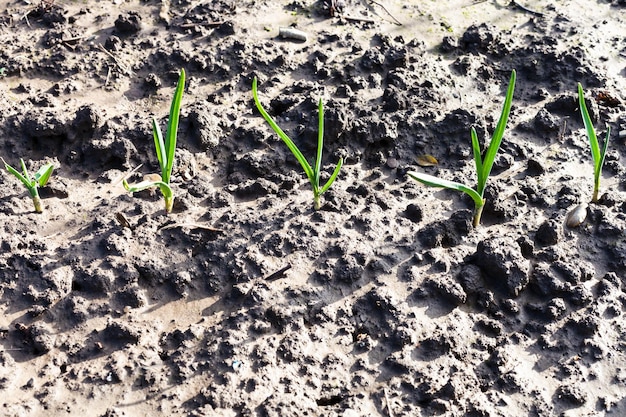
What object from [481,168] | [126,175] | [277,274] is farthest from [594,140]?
[126,175]

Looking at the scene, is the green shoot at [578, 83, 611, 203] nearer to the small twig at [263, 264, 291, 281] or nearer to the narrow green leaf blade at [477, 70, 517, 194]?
the narrow green leaf blade at [477, 70, 517, 194]

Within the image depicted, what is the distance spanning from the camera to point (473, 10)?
384cm

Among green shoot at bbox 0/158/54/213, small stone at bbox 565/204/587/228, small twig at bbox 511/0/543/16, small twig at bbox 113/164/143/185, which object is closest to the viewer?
green shoot at bbox 0/158/54/213

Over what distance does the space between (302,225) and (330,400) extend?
2.30ft

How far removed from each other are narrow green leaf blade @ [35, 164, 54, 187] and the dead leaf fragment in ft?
4.91

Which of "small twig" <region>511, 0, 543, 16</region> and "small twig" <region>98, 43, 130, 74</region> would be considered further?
"small twig" <region>511, 0, 543, 16</region>

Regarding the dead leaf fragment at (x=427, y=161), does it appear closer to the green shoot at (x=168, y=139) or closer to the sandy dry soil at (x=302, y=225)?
the sandy dry soil at (x=302, y=225)

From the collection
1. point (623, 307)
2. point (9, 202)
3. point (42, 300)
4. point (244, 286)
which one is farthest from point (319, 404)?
point (9, 202)

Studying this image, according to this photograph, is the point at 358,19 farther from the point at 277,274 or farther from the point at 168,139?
the point at 277,274

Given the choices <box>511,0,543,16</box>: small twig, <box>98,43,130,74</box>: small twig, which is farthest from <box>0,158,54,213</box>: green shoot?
<box>511,0,543,16</box>: small twig

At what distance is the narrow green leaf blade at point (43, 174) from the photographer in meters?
2.50

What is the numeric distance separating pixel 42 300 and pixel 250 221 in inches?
30.9

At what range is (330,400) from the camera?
Answer: 83.7 inches

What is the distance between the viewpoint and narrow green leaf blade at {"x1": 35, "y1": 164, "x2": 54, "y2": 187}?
250cm
